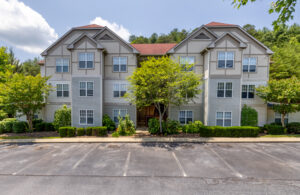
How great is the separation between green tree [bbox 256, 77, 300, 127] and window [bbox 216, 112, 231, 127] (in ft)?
17.2

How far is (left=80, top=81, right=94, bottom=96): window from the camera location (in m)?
16.6

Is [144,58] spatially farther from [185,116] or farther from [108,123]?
[108,123]

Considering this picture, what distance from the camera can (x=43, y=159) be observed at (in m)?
9.84

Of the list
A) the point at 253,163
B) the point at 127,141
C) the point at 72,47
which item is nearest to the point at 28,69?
the point at 72,47

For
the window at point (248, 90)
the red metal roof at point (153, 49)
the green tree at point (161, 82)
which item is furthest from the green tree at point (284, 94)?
the red metal roof at point (153, 49)

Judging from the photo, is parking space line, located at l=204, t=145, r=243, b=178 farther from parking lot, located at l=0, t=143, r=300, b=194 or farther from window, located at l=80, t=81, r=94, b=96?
window, located at l=80, t=81, r=94, b=96

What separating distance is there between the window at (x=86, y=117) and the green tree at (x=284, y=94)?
20.9 metres

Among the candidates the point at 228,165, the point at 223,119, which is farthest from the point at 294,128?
the point at 228,165

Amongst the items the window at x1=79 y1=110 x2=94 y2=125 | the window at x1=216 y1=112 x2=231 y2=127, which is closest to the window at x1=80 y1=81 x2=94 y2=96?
the window at x1=79 y1=110 x2=94 y2=125

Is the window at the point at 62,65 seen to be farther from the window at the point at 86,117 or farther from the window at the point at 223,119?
the window at the point at 223,119

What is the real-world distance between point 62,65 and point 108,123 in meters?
10.5

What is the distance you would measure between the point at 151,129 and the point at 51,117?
14166 millimetres

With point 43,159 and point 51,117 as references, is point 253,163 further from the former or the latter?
point 51,117

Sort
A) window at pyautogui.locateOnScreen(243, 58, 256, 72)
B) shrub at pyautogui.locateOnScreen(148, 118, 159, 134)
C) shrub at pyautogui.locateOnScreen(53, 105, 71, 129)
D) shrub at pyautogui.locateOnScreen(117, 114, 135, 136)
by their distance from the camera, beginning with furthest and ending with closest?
window at pyautogui.locateOnScreen(243, 58, 256, 72) → shrub at pyautogui.locateOnScreen(53, 105, 71, 129) → shrub at pyautogui.locateOnScreen(117, 114, 135, 136) → shrub at pyautogui.locateOnScreen(148, 118, 159, 134)
